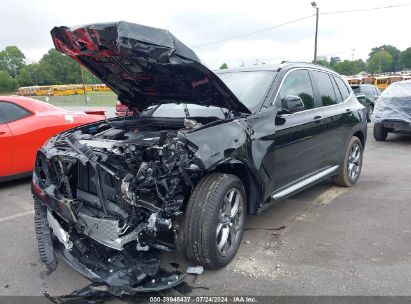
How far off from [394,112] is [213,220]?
28.7 ft

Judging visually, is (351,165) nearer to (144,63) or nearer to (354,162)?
(354,162)

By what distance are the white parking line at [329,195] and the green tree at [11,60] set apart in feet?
268

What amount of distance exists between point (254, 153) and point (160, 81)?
4.09ft

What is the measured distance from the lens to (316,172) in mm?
5016

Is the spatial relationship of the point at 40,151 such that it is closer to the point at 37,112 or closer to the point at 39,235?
the point at 39,235

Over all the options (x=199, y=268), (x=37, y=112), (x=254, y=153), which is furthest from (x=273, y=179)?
(x=37, y=112)

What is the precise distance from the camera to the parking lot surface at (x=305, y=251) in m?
3.26

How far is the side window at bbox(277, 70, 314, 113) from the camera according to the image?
13.5 feet

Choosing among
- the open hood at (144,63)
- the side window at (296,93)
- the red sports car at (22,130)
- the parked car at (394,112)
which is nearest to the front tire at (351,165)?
the side window at (296,93)

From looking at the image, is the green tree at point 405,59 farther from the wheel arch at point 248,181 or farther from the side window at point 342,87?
the wheel arch at point 248,181

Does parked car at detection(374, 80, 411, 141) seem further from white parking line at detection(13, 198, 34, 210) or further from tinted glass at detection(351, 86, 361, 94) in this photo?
white parking line at detection(13, 198, 34, 210)

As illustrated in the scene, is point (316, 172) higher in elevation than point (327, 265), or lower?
higher

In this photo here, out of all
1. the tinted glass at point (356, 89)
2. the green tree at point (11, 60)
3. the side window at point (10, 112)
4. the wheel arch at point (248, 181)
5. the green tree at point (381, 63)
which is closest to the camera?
the wheel arch at point (248, 181)

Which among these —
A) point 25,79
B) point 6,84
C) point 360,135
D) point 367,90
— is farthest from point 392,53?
point 360,135
